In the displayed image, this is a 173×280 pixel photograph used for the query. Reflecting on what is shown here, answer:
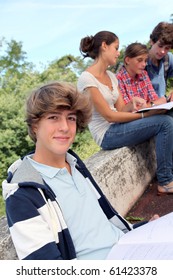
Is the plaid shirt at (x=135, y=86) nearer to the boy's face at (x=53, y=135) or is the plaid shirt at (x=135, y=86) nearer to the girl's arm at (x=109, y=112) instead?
the girl's arm at (x=109, y=112)

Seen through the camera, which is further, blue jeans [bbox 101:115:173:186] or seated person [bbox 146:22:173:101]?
seated person [bbox 146:22:173:101]

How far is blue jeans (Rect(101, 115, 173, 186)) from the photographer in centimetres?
300

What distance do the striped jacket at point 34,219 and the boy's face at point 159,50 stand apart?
8.31ft

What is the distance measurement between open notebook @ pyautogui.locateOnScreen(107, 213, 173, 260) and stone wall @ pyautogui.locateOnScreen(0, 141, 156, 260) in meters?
0.95

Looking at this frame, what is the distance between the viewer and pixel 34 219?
1.37 meters

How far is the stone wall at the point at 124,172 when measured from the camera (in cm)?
259

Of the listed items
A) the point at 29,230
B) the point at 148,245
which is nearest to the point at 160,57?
the point at 148,245

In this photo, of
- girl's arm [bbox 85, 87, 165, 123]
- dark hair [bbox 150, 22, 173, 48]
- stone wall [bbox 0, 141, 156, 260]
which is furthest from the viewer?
dark hair [bbox 150, 22, 173, 48]

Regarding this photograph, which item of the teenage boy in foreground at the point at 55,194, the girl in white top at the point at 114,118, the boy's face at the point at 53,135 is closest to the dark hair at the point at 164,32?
the girl in white top at the point at 114,118

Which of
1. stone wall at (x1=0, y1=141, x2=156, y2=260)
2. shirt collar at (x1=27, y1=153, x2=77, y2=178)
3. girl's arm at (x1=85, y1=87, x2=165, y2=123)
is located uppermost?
girl's arm at (x1=85, y1=87, x2=165, y2=123)

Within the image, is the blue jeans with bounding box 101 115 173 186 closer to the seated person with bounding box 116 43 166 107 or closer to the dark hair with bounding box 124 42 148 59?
the seated person with bounding box 116 43 166 107

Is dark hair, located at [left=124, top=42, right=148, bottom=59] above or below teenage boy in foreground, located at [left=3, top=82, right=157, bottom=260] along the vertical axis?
above

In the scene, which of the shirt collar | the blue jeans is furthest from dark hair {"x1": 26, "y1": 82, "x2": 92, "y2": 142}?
the blue jeans

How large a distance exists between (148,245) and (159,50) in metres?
2.71
